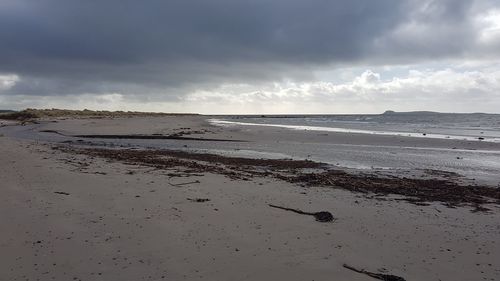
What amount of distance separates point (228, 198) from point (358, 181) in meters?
4.28

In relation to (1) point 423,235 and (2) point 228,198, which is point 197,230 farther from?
(1) point 423,235

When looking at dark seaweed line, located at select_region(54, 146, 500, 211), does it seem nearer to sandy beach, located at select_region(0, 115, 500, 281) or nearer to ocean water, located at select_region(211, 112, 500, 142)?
sandy beach, located at select_region(0, 115, 500, 281)

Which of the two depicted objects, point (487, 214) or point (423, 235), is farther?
point (487, 214)

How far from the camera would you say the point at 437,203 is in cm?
857

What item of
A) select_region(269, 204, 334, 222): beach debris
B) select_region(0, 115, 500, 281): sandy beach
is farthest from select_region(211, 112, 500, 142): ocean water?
select_region(269, 204, 334, 222): beach debris

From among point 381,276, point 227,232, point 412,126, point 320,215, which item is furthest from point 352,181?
point 412,126

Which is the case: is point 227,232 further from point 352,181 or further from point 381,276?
point 352,181

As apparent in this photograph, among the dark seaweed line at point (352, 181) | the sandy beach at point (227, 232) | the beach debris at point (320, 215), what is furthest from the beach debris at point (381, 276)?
the dark seaweed line at point (352, 181)

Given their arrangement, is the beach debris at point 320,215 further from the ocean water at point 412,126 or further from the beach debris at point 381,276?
the ocean water at point 412,126

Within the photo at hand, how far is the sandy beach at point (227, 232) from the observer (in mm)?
4828

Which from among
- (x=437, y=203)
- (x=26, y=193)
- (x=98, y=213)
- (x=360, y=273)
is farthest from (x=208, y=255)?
(x=437, y=203)

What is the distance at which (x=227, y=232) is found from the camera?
6094mm

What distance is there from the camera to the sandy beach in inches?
190

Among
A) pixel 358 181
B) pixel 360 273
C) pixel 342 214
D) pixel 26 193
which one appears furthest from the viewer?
pixel 358 181
